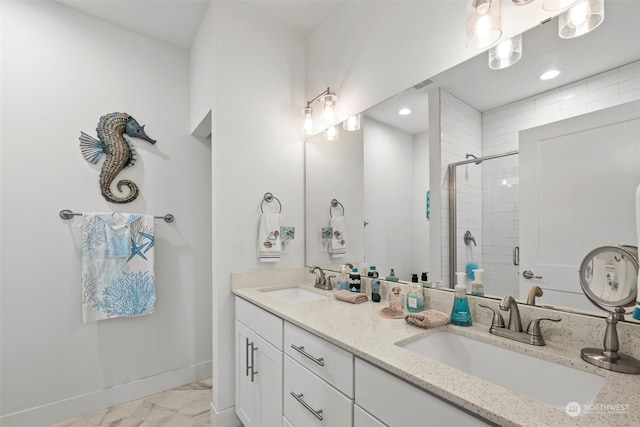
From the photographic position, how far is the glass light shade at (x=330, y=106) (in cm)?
199

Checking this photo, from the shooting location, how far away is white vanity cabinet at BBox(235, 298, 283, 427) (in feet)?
4.56

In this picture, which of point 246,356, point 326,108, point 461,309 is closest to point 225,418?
point 246,356

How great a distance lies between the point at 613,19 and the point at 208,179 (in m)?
2.52

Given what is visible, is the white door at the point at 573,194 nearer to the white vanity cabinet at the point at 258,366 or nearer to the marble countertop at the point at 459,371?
the marble countertop at the point at 459,371

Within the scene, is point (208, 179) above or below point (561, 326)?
above

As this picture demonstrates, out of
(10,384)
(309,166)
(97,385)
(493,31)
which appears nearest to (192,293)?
(97,385)

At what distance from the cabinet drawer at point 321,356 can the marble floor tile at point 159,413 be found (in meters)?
1.18

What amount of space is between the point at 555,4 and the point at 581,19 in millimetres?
112

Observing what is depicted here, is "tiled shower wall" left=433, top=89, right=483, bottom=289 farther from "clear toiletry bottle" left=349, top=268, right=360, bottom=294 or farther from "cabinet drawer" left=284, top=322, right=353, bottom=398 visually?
"cabinet drawer" left=284, top=322, right=353, bottom=398

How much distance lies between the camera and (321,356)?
1.09 m

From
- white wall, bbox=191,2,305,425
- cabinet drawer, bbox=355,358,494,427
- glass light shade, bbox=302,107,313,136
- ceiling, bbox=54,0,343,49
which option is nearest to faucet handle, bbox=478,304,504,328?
cabinet drawer, bbox=355,358,494,427

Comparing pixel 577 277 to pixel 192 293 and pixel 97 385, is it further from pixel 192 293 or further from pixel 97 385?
pixel 97 385

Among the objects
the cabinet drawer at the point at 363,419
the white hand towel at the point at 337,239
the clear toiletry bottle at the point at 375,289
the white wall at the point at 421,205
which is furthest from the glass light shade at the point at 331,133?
the cabinet drawer at the point at 363,419

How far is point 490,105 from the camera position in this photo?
3.97ft
